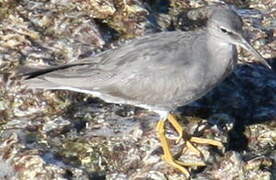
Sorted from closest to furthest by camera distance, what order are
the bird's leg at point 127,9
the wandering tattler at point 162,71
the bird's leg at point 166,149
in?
1. the bird's leg at point 166,149
2. the wandering tattler at point 162,71
3. the bird's leg at point 127,9

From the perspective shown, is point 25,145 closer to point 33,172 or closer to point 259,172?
point 33,172

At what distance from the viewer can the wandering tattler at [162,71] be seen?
860cm

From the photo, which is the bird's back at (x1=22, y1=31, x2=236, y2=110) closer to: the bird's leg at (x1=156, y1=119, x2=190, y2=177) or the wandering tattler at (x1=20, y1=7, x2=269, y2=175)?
the wandering tattler at (x1=20, y1=7, x2=269, y2=175)

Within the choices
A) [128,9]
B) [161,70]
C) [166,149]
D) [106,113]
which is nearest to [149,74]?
[161,70]

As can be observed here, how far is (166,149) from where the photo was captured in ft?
28.5

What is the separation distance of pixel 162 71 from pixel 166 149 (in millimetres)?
901

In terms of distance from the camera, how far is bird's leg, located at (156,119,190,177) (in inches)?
335

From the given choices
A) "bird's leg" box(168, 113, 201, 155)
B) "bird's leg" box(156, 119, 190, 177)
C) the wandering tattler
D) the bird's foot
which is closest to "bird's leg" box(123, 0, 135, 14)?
the bird's foot

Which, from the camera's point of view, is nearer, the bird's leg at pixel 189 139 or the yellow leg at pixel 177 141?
the yellow leg at pixel 177 141

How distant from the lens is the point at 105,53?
9.07m

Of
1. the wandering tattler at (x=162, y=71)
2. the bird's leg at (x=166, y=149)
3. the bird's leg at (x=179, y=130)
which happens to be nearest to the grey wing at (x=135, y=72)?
the wandering tattler at (x=162, y=71)

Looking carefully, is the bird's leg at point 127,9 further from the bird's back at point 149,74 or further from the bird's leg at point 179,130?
the bird's leg at point 179,130

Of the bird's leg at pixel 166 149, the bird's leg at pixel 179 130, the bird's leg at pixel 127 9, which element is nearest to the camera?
the bird's leg at pixel 166 149

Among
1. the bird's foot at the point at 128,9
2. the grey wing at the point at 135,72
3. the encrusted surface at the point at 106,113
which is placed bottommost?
the encrusted surface at the point at 106,113
